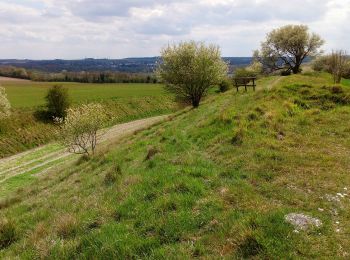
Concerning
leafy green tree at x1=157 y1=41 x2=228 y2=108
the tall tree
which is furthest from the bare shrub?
the tall tree

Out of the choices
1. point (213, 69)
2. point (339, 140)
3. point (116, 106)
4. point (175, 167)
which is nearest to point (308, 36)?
point (213, 69)

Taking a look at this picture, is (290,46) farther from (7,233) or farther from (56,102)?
(7,233)

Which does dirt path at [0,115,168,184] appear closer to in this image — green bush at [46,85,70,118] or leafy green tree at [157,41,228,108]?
leafy green tree at [157,41,228,108]

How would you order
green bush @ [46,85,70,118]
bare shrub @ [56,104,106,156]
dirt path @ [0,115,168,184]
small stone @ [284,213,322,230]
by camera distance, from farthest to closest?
green bush @ [46,85,70,118] < dirt path @ [0,115,168,184] < bare shrub @ [56,104,106,156] < small stone @ [284,213,322,230]

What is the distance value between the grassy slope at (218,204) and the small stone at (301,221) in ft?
0.61

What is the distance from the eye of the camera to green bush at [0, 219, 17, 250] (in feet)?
34.6

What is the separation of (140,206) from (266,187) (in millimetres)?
3574

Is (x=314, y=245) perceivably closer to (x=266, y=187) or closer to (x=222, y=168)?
(x=266, y=187)

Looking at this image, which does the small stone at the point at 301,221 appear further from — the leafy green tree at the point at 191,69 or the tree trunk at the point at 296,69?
the tree trunk at the point at 296,69

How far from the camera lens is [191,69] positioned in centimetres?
4569

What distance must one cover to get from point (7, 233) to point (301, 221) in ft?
28.2

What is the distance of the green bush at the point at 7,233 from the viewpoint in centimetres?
1056

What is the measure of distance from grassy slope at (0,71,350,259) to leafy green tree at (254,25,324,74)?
55.5 m

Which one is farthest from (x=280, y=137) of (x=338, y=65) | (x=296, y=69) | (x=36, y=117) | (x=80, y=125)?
(x=296, y=69)
